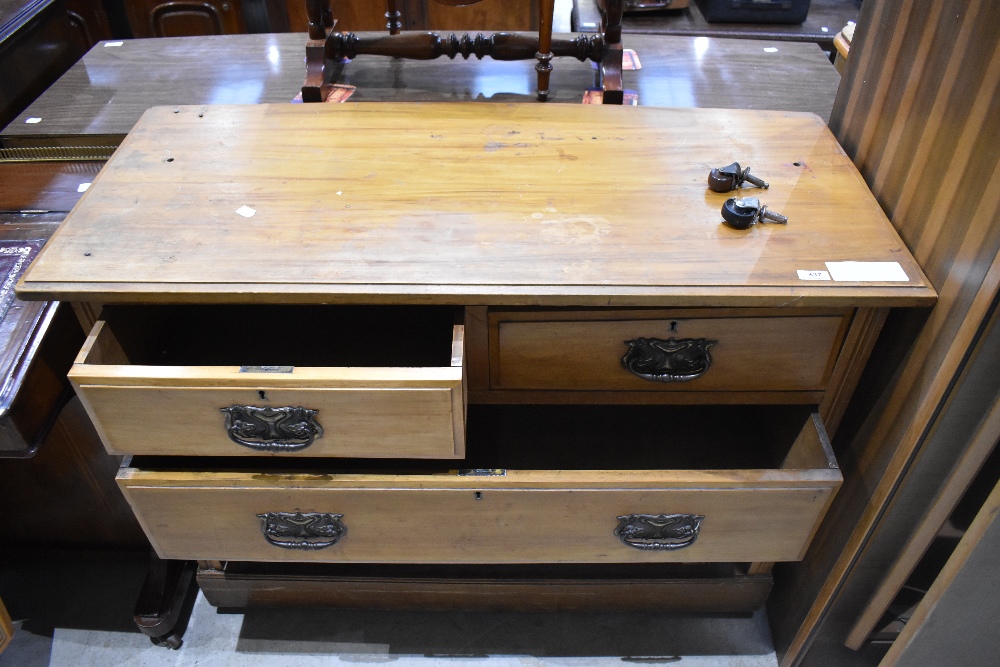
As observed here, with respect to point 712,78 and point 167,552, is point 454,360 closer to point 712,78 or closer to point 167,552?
point 167,552

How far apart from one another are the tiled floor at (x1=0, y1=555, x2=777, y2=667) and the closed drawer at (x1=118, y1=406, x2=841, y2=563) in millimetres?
257

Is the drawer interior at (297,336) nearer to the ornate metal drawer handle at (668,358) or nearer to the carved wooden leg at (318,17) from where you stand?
the ornate metal drawer handle at (668,358)

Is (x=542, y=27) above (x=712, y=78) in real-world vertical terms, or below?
above

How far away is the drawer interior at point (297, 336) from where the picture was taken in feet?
3.47

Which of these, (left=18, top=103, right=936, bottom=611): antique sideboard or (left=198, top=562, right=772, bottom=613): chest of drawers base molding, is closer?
(left=18, top=103, right=936, bottom=611): antique sideboard

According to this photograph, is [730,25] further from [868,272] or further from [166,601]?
[166,601]

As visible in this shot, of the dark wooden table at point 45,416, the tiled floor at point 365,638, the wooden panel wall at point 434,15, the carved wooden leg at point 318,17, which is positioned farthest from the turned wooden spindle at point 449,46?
the wooden panel wall at point 434,15

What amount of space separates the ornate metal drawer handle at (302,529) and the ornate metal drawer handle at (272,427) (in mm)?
141

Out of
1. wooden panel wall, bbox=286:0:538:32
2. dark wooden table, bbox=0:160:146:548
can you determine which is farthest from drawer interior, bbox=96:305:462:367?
wooden panel wall, bbox=286:0:538:32

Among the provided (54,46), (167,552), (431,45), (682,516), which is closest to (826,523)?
(682,516)

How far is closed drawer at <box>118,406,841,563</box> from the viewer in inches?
36.6

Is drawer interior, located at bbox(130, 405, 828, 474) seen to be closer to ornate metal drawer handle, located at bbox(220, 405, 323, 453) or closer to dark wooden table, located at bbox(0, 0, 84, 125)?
ornate metal drawer handle, located at bbox(220, 405, 323, 453)

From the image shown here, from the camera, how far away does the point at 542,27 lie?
4.39 feet

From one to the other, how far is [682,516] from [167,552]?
68 centimetres
